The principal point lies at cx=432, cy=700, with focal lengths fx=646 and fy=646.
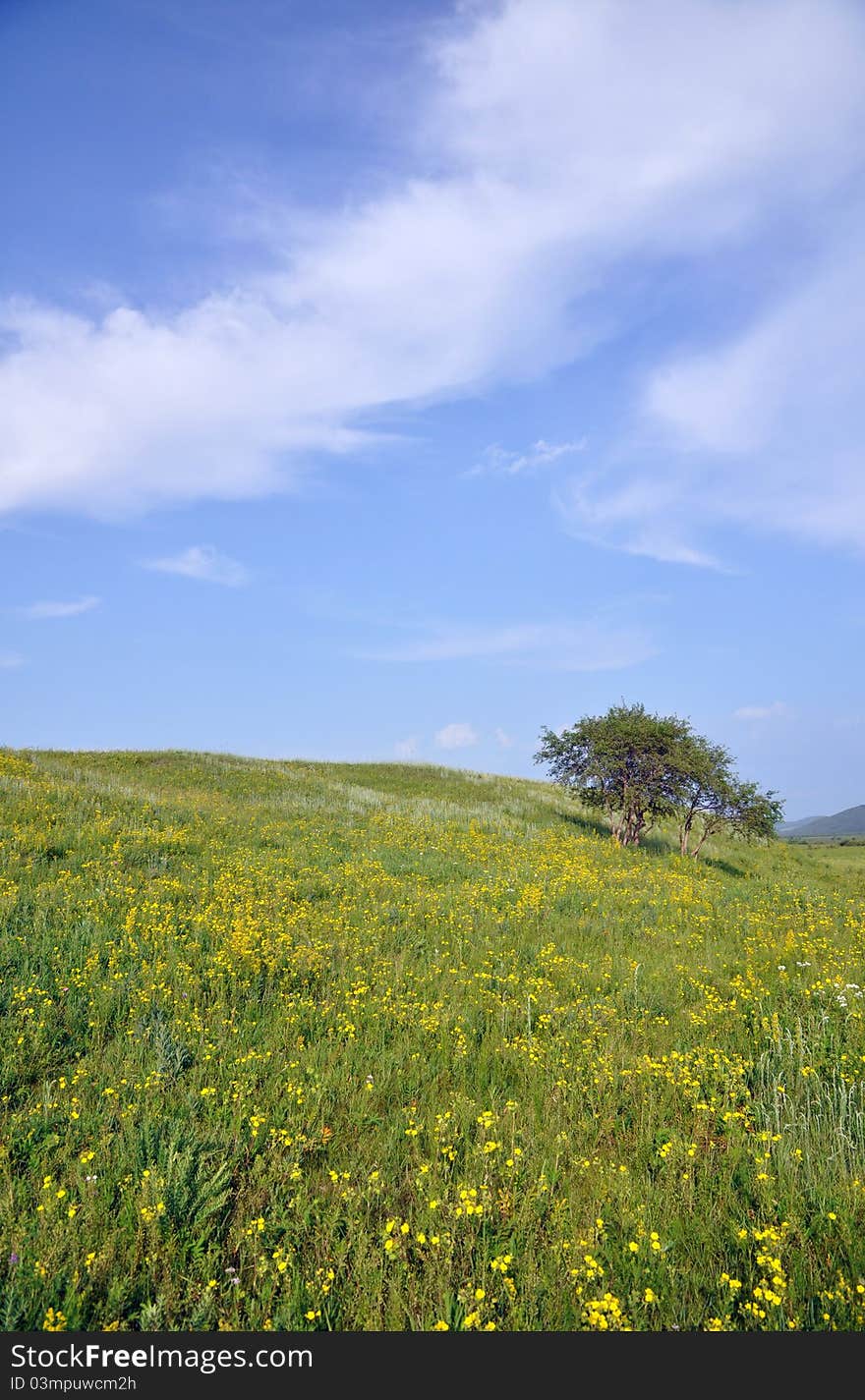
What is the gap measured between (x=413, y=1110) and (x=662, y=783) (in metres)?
24.3

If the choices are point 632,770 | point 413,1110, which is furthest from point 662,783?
point 413,1110

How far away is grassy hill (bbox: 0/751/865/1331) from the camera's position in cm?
397

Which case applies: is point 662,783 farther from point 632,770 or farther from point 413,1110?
point 413,1110

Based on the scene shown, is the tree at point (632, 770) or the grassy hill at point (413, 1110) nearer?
the grassy hill at point (413, 1110)

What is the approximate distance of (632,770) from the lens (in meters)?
28.2

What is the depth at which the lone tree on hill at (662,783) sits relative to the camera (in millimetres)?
27578

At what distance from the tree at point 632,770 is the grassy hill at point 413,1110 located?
15168mm

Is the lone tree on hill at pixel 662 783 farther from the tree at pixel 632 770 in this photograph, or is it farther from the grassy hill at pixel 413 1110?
the grassy hill at pixel 413 1110

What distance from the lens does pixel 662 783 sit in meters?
27.8

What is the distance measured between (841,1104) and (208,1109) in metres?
5.64

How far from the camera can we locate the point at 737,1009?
8297 mm

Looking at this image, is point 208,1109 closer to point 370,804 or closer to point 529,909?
point 529,909

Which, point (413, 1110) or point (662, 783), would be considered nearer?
point (413, 1110)

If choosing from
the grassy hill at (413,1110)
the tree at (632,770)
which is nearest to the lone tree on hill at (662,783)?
the tree at (632,770)
